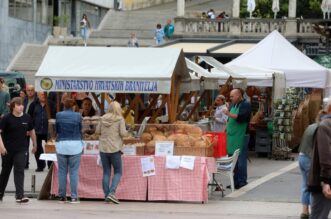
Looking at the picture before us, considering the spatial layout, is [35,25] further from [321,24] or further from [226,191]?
[226,191]

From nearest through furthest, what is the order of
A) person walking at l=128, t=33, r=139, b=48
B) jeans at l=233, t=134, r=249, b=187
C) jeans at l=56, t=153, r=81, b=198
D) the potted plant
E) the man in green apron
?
jeans at l=56, t=153, r=81, b=198, the man in green apron, jeans at l=233, t=134, r=249, b=187, person walking at l=128, t=33, r=139, b=48, the potted plant

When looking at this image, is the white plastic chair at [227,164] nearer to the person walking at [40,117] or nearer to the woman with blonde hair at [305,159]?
the woman with blonde hair at [305,159]

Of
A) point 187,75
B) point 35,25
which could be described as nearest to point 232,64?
point 187,75

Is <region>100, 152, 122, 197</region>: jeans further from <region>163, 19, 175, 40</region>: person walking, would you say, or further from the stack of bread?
<region>163, 19, 175, 40</region>: person walking

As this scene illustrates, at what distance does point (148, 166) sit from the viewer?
15.3 m

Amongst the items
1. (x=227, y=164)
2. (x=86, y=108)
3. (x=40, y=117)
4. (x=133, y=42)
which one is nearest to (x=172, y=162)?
(x=227, y=164)

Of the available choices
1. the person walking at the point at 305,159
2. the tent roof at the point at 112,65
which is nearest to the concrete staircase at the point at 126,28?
the tent roof at the point at 112,65

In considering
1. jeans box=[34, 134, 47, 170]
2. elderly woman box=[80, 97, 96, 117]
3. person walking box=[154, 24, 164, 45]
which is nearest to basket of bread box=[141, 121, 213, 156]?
elderly woman box=[80, 97, 96, 117]

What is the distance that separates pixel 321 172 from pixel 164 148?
607cm

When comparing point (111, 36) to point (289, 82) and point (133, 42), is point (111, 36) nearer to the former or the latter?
point (133, 42)

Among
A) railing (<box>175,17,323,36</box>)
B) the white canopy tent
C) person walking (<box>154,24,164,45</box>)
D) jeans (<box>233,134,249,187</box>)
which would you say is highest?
railing (<box>175,17,323,36</box>)

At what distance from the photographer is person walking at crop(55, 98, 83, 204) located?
49.5 feet

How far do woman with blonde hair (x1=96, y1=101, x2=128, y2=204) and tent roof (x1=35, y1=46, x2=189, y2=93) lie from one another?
1076 mm

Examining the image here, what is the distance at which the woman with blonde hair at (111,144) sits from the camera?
14922mm
